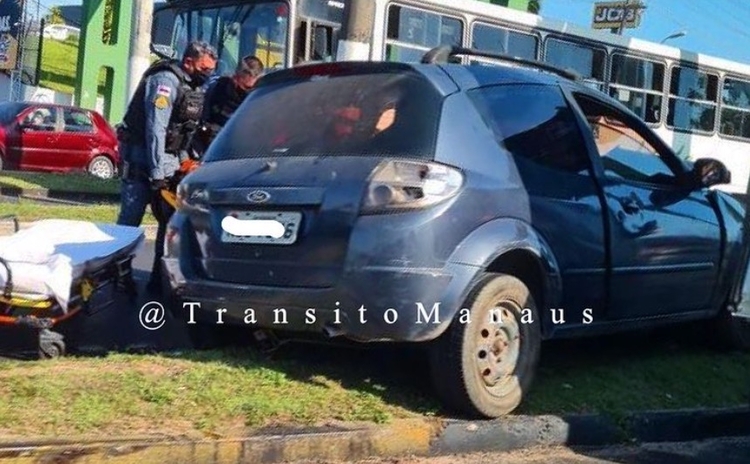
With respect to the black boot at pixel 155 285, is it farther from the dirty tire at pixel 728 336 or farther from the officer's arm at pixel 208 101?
the dirty tire at pixel 728 336

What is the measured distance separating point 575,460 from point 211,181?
2.29 metres

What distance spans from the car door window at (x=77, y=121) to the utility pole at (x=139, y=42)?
4.51 ft

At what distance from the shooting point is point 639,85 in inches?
710

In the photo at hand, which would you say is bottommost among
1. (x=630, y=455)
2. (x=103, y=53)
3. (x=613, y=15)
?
(x=630, y=455)

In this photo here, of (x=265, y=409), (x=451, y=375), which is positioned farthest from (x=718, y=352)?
(x=265, y=409)

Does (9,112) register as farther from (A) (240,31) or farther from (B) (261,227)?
(B) (261,227)

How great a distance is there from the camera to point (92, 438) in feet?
15.1

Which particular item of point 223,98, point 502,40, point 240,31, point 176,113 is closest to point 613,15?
point 502,40

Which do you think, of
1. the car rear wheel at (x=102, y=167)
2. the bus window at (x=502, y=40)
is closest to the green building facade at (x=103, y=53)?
the car rear wheel at (x=102, y=167)

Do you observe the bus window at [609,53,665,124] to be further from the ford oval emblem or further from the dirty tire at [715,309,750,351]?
the ford oval emblem

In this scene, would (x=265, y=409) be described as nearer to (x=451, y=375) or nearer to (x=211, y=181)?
(x=451, y=375)

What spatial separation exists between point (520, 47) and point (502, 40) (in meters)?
0.39

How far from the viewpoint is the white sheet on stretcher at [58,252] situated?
621 cm

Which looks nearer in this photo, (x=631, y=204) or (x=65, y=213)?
(x=631, y=204)
